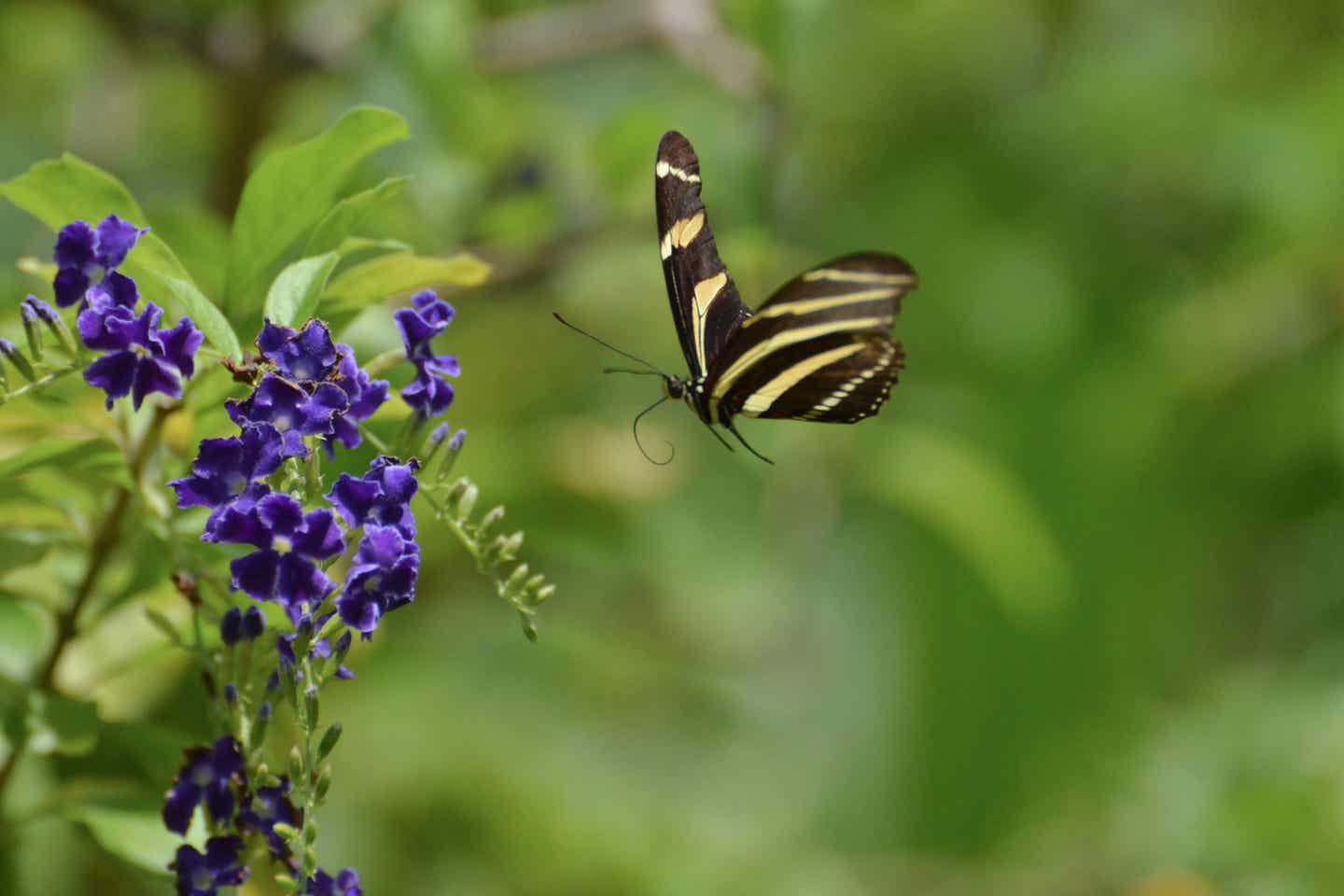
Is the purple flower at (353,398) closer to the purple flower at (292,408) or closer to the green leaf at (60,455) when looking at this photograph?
the purple flower at (292,408)

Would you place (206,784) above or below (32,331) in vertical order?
below

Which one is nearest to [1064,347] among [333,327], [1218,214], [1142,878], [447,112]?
[1218,214]

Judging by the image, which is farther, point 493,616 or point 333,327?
point 493,616

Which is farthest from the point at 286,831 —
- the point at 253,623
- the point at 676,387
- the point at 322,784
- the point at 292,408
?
the point at 676,387

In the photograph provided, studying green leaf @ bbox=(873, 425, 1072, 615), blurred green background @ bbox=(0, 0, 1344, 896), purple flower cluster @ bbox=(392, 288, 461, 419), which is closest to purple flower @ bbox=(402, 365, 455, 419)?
purple flower cluster @ bbox=(392, 288, 461, 419)

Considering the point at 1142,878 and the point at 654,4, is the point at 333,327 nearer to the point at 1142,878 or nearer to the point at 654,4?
the point at 654,4

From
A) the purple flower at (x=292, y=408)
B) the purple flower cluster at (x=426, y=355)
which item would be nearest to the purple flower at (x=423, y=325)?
the purple flower cluster at (x=426, y=355)

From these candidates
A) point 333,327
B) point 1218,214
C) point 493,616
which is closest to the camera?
point 333,327

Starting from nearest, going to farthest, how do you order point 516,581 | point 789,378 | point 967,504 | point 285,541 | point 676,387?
1. point 285,541
2. point 516,581
3. point 789,378
4. point 676,387
5. point 967,504

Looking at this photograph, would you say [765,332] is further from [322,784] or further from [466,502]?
[322,784]
